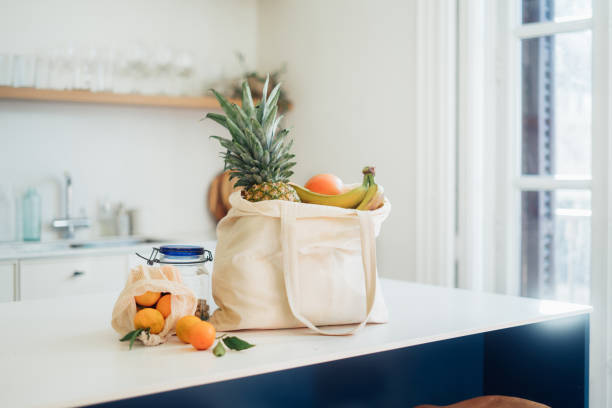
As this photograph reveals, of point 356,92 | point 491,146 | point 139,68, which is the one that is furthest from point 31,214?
point 491,146

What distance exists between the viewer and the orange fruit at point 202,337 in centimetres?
113

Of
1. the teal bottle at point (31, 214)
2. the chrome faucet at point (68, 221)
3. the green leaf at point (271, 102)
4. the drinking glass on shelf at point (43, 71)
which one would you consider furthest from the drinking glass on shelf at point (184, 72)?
the green leaf at point (271, 102)

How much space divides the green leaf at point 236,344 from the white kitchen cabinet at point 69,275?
6.82ft

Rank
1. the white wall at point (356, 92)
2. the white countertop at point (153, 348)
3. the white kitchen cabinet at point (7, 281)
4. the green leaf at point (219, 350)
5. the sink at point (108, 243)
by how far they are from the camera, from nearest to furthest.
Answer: the white countertop at point (153, 348)
the green leaf at point (219, 350)
the white kitchen cabinet at point (7, 281)
the white wall at point (356, 92)
the sink at point (108, 243)

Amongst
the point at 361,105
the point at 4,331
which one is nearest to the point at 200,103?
the point at 361,105

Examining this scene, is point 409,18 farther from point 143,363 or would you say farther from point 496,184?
point 143,363

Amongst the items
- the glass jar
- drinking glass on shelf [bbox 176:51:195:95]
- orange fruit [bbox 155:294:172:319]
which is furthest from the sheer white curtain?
drinking glass on shelf [bbox 176:51:195:95]

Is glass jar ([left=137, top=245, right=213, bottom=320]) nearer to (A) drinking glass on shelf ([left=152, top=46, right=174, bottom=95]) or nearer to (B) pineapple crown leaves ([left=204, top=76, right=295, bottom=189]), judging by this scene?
(B) pineapple crown leaves ([left=204, top=76, right=295, bottom=189])

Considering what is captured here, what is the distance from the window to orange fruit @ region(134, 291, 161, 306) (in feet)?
6.14

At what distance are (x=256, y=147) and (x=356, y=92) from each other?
2.21 meters

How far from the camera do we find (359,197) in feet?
4.47

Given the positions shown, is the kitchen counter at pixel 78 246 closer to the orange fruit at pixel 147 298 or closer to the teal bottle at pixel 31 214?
the teal bottle at pixel 31 214

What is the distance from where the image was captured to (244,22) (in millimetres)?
4219

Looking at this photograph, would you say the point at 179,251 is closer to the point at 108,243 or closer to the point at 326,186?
the point at 326,186
